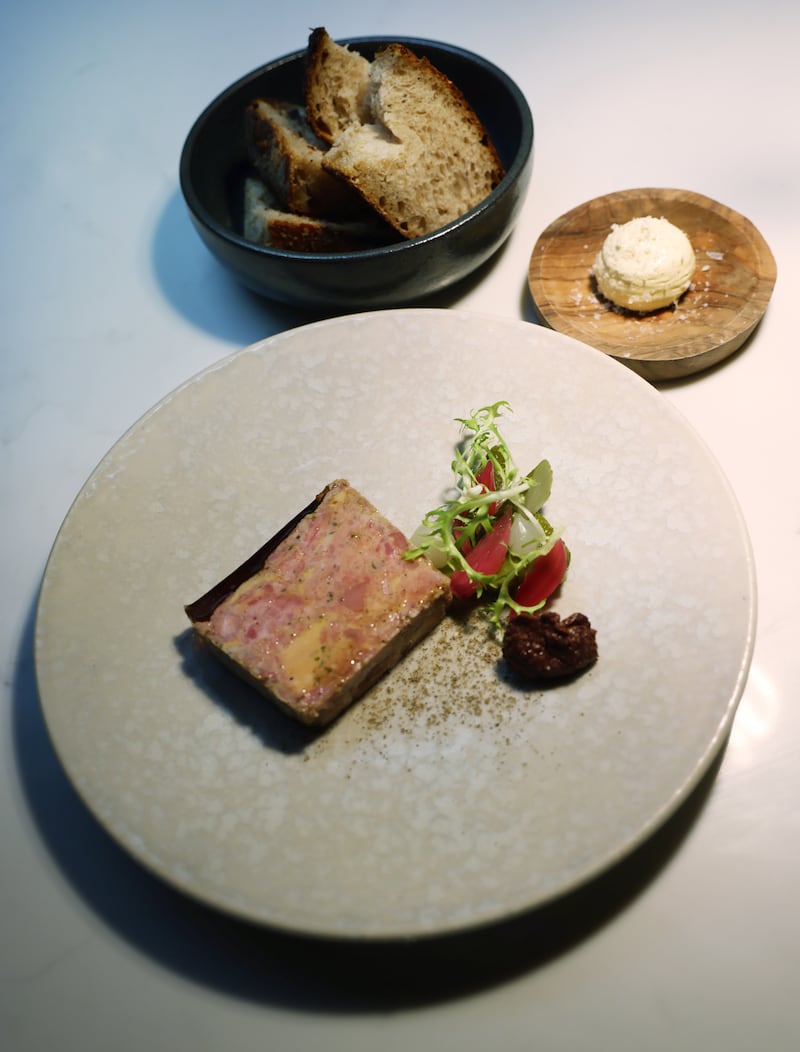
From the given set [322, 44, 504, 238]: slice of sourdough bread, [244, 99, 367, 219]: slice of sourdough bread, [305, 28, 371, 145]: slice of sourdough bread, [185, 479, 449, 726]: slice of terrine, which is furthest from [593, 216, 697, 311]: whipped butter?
[185, 479, 449, 726]: slice of terrine

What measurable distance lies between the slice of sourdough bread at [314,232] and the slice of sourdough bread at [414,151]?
0.11 metres

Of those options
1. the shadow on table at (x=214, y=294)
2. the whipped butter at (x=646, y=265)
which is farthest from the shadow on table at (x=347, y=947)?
the shadow on table at (x=214, y=294)

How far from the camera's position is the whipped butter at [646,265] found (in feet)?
7.84

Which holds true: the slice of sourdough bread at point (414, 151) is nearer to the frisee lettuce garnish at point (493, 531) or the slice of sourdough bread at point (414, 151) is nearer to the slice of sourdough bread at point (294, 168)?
the slice of sourdough bread at point (294, 168)

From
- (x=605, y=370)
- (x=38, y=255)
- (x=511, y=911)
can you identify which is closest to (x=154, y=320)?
(x=38, y=255)

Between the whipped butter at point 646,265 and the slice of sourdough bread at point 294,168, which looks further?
the slice of sourdough bread at point 294,168

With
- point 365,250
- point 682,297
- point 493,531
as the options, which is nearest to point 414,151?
point 365,250

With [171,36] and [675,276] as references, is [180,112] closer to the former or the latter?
[171,36]

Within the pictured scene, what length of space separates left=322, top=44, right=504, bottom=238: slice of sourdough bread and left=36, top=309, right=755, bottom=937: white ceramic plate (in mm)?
349

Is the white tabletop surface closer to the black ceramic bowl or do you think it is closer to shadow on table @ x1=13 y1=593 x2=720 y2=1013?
shadow on table @ x1=13 y1=593 x2=720 y2=1013

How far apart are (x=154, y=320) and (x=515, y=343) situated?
4.25 ft

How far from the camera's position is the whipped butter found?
7.84 ft

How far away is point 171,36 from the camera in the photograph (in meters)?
3.86

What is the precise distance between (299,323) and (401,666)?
4.19 ft
